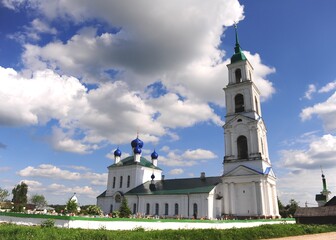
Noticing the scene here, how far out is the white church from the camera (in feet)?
111

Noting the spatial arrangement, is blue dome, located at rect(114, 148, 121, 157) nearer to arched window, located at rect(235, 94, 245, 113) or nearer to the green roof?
the green roof

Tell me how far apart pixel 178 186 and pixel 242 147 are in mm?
10747

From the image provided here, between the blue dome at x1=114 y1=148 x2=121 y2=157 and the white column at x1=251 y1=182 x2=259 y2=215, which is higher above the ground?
the blue dome at x1=114 y1=148 x2=121 y2=157

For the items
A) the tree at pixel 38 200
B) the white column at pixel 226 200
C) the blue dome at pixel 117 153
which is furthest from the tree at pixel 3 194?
the white column at pixel 226 200

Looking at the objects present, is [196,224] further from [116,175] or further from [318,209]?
[116,175]

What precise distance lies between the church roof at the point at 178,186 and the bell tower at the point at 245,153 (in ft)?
9.67

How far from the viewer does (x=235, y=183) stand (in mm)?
34906

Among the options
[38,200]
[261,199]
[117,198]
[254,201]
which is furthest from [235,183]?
[38,200]

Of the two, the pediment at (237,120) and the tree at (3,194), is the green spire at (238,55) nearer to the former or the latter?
the pediment at (237,120)

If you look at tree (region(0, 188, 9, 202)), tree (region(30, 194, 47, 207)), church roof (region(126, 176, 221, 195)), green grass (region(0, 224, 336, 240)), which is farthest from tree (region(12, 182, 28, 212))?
green grass (region(0, 224, 336, 240))

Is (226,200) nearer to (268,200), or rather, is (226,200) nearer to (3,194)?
(268,200)

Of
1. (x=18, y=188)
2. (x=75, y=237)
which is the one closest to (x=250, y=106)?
(x=75, y=237)

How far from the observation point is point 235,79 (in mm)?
40188

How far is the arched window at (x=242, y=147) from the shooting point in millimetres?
36469
